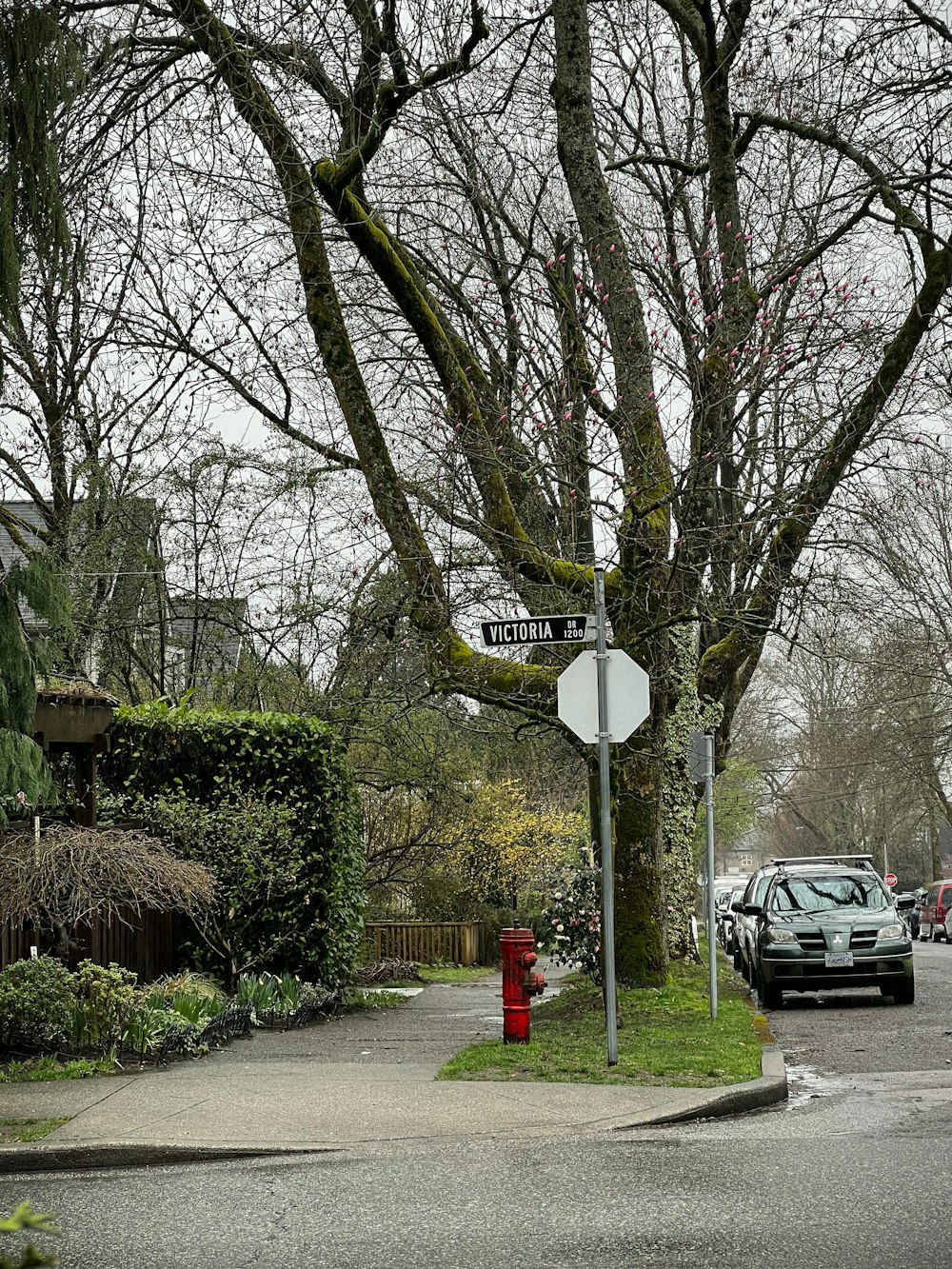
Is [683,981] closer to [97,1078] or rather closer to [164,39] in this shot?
[97,1078]

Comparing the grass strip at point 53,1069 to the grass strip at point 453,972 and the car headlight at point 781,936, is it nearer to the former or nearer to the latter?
the car headlight at point 781,936

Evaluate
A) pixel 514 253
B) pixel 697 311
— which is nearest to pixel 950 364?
pixel 697 311

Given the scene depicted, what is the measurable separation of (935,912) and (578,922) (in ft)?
95.2

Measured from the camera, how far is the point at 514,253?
2061 centimetres

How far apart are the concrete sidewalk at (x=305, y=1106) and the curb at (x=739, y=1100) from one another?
11 mm

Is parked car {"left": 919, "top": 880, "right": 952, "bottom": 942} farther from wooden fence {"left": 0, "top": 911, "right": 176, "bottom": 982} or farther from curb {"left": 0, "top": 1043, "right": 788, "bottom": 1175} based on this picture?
curb {"left": 0, "top": 1043, "right": 788, "bottom": 1175}

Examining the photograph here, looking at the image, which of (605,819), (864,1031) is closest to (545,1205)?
(605,819)

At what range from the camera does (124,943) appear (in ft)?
45.1

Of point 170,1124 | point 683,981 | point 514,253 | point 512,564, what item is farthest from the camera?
point 514,253

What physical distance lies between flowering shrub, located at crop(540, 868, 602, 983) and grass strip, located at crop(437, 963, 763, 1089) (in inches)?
21.6

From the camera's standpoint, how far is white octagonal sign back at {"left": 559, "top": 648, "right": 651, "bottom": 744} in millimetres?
10391

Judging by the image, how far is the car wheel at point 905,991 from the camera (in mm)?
17250

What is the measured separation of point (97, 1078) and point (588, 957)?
23.9 ft

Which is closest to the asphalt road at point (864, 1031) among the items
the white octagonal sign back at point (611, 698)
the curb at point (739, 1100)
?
the curb at point (739, 1100)
